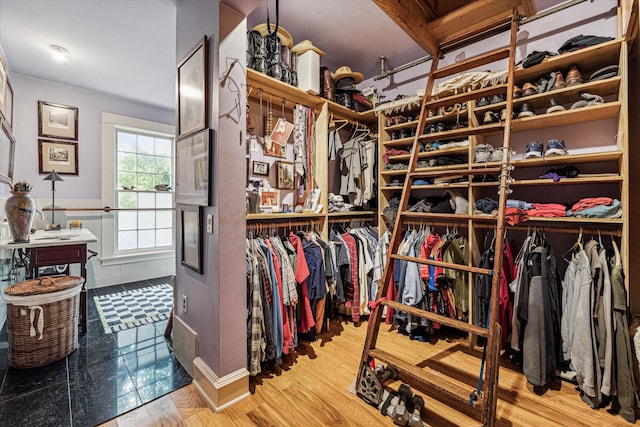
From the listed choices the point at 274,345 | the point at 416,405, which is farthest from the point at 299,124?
the point at 416,405

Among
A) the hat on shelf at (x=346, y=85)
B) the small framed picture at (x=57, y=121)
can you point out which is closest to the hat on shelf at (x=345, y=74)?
the hat on shelf at (x=346, y=85)

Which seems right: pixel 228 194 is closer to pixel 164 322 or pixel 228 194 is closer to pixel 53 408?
pixel 53 408

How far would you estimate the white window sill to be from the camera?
13.0 feet

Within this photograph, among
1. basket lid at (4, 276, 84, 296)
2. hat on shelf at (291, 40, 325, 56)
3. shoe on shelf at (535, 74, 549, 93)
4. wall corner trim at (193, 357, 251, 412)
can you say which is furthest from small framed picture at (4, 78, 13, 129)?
shoe on shelf at (535, 74, 549, 93)

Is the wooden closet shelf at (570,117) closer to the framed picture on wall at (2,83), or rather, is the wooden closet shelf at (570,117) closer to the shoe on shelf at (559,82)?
the shoe on shelf at (559,82)

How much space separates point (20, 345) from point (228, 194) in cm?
190

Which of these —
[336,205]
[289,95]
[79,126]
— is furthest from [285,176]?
[79,126]

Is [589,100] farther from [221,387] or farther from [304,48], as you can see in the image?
[221,387]

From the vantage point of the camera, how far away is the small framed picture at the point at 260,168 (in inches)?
97.2

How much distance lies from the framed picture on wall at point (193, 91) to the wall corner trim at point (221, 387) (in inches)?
59.3

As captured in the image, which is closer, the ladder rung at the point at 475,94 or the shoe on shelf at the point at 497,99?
the ladder rung at the point at 475,94

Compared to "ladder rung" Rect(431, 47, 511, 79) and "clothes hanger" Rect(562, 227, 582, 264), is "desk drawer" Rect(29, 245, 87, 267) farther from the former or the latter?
"clothes hanger" Rect(562, 227, 582, 264)

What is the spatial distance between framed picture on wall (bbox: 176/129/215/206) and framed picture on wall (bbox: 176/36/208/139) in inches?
2.9

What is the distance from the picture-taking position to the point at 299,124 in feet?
8.62
